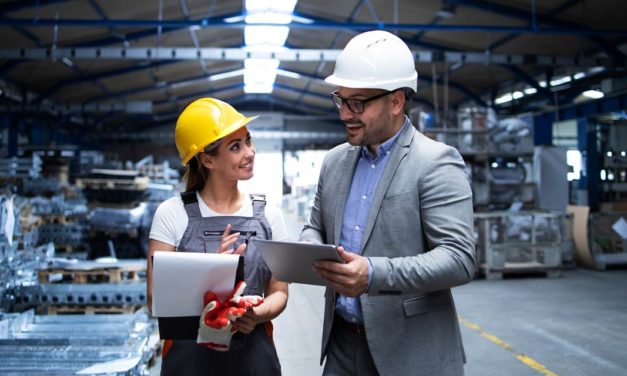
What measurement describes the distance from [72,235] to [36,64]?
27.0 ft

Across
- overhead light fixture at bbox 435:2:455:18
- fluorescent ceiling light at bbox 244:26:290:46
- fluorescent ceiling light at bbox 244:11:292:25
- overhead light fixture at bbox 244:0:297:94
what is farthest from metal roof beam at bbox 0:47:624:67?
fluorescent ceiling light at bbox 244:26:290:46

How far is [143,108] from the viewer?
60.0ft

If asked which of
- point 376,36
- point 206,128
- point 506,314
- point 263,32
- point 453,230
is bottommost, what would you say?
point 506,314

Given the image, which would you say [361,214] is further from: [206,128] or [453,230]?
[206,128]

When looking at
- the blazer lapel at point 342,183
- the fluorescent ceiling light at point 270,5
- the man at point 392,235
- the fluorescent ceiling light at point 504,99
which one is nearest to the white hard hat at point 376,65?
the man at point 392,235

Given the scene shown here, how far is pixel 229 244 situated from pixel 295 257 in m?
0.36

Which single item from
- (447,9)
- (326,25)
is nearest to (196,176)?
(326,25)

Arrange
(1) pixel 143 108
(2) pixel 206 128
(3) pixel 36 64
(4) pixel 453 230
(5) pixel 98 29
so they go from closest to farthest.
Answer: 1. (4) pixel 453 230
2. (2) pixel 206 128
3. (5) pixel 98 29
4. (3) pixel 36 64
5. (1) pixel 143 108

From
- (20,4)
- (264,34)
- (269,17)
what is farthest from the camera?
(264,34)

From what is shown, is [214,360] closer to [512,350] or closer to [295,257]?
[295,257]

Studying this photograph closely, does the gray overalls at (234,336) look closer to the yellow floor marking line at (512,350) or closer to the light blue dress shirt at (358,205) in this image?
the light blue dress shirt at (358,205)

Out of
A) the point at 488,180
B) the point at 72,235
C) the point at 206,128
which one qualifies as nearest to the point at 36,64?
the point at 72,235

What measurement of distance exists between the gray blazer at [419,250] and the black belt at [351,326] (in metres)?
0.11

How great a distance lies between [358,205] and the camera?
6.93 ft
